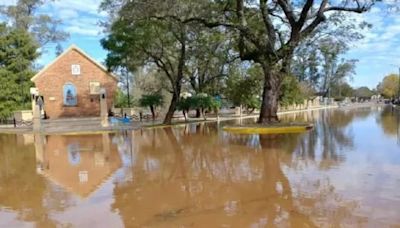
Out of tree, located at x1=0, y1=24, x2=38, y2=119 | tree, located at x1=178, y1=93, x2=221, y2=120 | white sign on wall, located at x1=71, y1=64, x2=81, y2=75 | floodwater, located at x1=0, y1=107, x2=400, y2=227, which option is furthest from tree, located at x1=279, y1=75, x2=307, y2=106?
floodwater, located at x1=0, y1=107, x2=400, y2=227

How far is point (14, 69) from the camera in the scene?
140 ft

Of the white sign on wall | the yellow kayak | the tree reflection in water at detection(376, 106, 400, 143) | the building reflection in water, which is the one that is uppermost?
the white sign on wall

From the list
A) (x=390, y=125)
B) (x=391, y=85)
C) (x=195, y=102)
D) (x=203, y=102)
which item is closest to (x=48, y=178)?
(x=390, y=125)

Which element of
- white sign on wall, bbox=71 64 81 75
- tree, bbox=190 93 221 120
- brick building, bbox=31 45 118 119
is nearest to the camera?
tree, bbox=190 93 221 120

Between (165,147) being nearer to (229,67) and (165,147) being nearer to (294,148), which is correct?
(294,148)

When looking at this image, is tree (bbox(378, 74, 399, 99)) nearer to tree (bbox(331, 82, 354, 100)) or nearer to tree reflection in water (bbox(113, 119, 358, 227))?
tree (bbox(331, 82, 354, 100))

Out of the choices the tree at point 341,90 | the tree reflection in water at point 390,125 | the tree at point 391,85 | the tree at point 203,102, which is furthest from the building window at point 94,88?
the tree at point 391,85

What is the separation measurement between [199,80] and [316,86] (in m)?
69.3

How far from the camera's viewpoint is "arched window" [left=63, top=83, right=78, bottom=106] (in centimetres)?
4431

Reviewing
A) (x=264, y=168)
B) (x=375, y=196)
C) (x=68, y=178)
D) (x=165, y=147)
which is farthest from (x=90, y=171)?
(x=375, y=196)

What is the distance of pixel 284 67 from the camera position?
26.0m

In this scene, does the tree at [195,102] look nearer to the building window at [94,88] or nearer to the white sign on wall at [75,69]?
the building window at [94,88]

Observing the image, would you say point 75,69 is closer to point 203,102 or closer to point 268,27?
point 203,102

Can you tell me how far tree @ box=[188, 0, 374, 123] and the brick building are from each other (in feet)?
67.1
